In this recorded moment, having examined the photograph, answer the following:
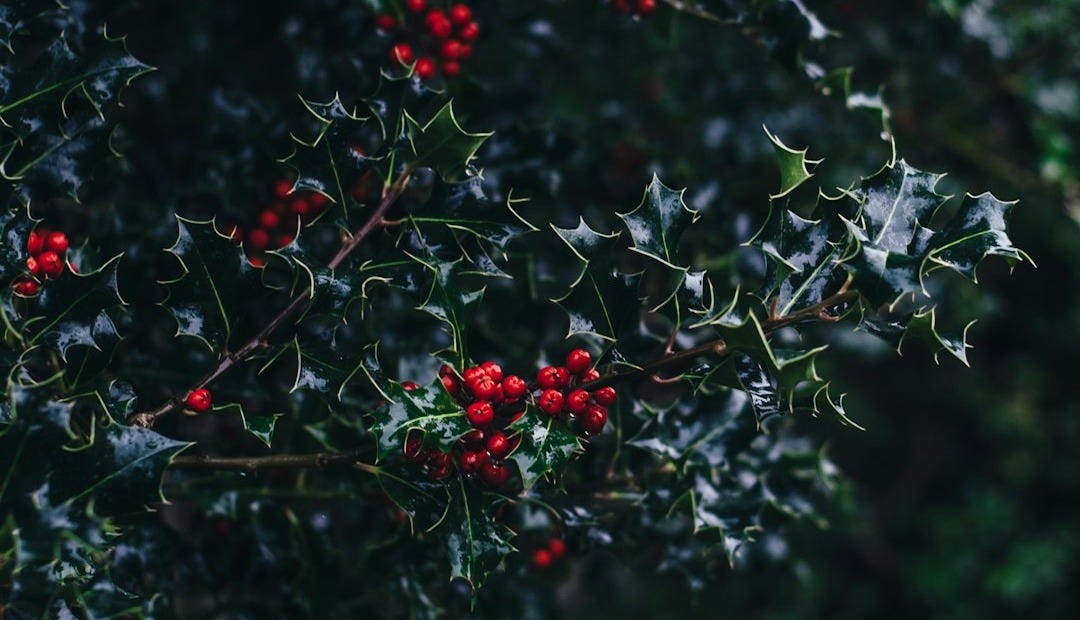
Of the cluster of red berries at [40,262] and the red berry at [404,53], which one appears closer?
the cluster of red berries at [40,262]

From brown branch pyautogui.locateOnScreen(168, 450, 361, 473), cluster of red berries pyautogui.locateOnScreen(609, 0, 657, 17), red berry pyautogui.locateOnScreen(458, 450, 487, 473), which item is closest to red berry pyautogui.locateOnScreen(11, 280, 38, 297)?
brown branch pyautogui.locateOnScreen(168, 450, 361, 473)

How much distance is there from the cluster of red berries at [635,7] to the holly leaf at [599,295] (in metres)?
0.76

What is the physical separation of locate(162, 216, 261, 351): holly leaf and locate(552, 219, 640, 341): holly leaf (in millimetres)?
485

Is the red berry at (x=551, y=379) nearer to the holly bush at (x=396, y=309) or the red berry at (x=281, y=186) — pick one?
the holly bush at (x=396, y=309)

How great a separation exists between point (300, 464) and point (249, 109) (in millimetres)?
955

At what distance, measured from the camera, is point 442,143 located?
1365mm

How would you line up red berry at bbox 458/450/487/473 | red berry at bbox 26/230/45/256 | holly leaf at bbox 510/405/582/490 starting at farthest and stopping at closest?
red berry at bbox 26/230/45/256 < red berry at bbox 458/450/487/473 < holly leaf at bbox 510/405/582/490

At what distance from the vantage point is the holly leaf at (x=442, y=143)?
1.33 m

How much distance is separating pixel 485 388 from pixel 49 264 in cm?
71

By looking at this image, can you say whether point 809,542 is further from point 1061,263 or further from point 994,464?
point 1061,263

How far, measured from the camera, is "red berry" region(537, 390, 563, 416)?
1.21m

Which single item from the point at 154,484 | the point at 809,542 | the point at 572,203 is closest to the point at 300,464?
the point at 154,484

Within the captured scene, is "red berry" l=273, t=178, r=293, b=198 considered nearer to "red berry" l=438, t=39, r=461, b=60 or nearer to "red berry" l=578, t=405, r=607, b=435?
"red berry" l=438, t=39, r=461, b=60

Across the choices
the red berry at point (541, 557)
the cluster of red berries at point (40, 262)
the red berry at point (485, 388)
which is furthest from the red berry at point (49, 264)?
the red berry at point (541, 557)
